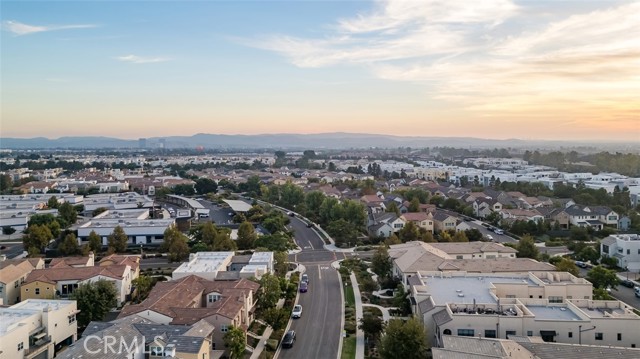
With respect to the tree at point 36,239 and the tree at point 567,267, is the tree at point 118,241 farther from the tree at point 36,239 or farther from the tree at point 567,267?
the tree at point 567,267

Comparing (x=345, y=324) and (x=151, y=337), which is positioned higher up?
(x=151, y=337)

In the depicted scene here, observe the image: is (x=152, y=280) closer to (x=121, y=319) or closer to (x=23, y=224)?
(x=121, y=319)

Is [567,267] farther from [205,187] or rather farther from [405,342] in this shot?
[205,187]

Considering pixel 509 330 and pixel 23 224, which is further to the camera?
pixel 23 224

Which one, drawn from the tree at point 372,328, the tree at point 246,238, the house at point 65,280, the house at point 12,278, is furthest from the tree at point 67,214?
the tree at point 372,328

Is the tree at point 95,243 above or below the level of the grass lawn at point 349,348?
above

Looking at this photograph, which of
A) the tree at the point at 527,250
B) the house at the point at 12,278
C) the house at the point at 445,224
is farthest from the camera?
the house at the point at 445,224

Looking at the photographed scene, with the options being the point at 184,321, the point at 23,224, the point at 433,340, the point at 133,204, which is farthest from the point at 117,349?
the point at 133,204
